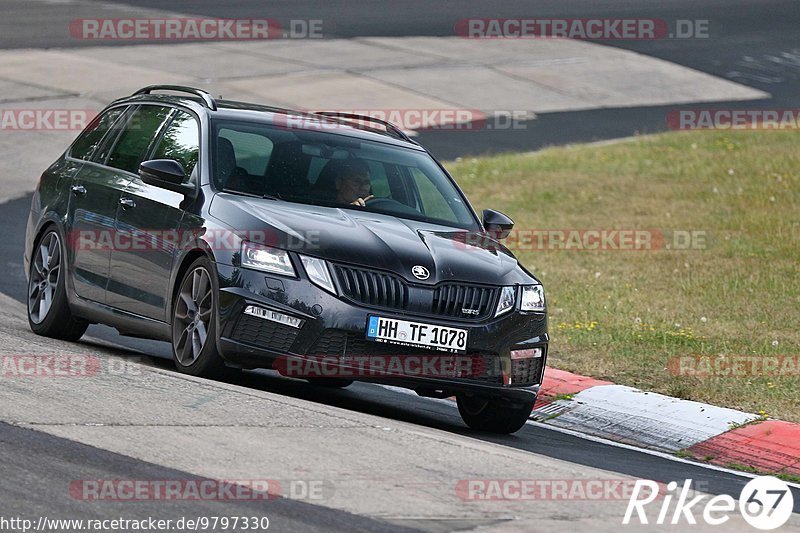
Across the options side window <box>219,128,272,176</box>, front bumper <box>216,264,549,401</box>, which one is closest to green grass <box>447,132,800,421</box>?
front bumper <box>216,264,549,401</box>

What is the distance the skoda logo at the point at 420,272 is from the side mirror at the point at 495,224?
154cm

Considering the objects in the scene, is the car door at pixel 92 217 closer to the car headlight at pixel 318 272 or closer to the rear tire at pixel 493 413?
the car headlight at pixel 318 272

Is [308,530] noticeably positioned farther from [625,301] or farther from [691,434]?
[625,301]

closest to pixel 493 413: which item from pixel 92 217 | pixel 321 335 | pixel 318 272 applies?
pixel 321 335

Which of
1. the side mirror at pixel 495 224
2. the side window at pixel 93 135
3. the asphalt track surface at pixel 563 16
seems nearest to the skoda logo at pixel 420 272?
the side mirror at pixel 495 224

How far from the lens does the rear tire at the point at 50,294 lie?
10.5 m

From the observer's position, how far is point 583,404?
1048 cm

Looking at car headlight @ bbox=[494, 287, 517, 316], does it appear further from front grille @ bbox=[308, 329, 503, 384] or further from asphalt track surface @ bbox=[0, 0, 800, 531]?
asphalt track surface @ bbox=[0, 0, 800, 531]

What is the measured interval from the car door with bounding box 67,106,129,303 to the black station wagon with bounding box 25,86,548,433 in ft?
0.05

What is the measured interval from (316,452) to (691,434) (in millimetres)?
3504

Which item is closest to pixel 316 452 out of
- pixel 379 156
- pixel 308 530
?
pixel 308 530

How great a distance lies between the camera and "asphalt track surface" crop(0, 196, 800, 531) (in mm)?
6105

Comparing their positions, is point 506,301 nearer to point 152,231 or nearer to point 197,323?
point 197,323

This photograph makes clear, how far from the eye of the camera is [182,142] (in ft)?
32.2
